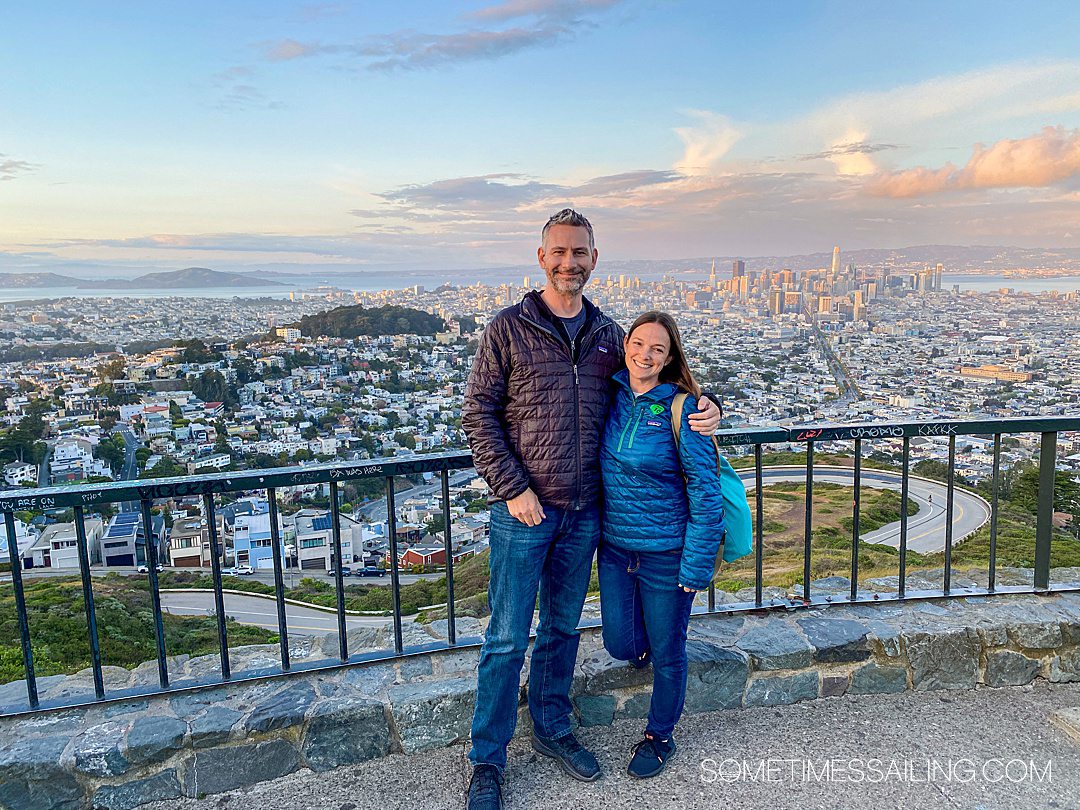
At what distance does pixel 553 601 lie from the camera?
9.31 ft

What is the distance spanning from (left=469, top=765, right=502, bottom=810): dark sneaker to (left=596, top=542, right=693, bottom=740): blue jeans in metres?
0.65

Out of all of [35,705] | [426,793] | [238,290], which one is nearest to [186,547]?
[35,705]

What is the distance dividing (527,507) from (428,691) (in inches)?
42.5

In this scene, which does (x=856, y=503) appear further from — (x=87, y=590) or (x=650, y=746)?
(x=87, y=590)

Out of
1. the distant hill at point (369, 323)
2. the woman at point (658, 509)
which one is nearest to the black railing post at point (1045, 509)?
the woman at point (658, 509)

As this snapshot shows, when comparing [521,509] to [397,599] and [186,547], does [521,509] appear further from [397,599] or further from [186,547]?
[186,547]

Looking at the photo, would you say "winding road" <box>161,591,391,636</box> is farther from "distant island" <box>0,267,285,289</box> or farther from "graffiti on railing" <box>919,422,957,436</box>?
"distant island" <box>0,267,285,289</box>

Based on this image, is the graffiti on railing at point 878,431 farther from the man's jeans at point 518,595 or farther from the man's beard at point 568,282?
the man's beard at point 568,282

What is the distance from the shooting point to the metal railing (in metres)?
2.75

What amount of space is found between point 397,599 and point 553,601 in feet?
2.65

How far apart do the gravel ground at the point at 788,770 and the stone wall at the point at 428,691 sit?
0.30ft

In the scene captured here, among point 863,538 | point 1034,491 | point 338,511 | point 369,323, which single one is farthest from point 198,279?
point 338,511

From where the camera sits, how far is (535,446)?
8.75 feet

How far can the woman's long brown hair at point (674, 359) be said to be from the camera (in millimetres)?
2686
